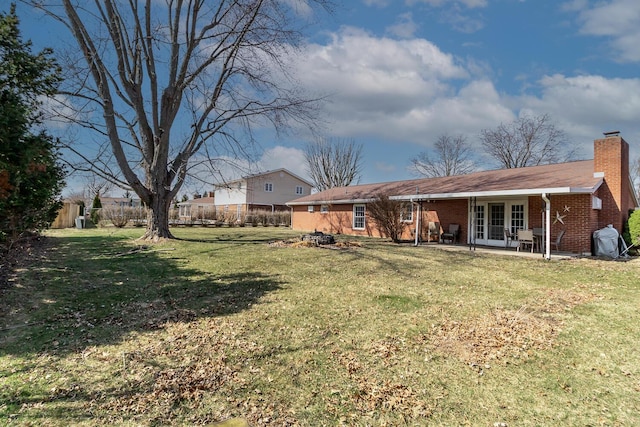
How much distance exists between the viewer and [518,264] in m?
9.63

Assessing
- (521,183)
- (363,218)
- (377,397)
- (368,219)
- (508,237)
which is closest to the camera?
(377,397)

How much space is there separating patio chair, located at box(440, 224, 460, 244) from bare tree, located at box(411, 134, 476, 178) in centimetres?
2519

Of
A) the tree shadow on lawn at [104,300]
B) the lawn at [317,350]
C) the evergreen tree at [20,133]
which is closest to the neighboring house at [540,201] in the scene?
the lawn at [317,350]

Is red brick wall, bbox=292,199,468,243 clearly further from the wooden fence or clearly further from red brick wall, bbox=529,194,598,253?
the wooden fence

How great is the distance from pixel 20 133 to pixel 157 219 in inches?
409

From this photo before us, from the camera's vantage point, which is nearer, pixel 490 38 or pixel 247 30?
pixel 490 38

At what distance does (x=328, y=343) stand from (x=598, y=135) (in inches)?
555

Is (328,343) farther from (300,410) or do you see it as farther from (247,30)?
(247,30)

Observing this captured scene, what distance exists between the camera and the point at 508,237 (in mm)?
13547

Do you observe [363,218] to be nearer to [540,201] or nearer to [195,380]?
[540,201]

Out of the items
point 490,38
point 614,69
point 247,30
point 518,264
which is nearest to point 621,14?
point 490,38

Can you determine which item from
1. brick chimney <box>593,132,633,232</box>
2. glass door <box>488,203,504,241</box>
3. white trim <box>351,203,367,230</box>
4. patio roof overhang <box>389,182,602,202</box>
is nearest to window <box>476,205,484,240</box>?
glass door <box>488,203,504,241</box>

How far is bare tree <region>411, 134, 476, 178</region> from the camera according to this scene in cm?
3856

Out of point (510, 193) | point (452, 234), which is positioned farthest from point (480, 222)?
point (510, 193)
